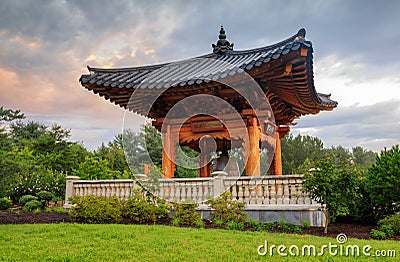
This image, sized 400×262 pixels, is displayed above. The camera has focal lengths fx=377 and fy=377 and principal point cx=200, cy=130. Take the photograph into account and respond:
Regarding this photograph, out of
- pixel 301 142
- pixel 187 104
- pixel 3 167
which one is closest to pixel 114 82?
pixel 187 104

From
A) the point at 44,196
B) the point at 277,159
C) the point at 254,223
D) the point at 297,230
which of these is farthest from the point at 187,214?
the point at 44,196

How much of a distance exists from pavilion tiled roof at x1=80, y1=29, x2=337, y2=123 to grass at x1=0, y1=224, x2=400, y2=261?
10.0ft

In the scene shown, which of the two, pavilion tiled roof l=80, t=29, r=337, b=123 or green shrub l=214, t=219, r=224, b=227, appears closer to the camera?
pavilion tiled roof l=80, t=29, r=337, b=123

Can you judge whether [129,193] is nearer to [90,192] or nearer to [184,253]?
[90,192]

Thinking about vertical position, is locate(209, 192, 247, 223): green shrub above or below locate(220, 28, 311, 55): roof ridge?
below

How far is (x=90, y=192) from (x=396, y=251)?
23.5 ft

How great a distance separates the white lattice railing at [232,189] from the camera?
7848 millimetres

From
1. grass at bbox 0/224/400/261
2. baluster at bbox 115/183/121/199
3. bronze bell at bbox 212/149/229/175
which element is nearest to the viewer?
grass at bbox 0/224/400/261

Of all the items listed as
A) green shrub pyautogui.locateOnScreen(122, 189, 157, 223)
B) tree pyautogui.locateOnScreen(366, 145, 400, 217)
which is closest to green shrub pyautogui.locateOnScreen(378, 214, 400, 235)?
tree pyautogui.locateOnScreen(366, 145, 400, 217)

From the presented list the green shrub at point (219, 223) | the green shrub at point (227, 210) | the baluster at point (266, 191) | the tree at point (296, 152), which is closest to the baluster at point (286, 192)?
the baluster at point (266, 191)

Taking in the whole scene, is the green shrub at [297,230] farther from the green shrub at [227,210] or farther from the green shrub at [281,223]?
the green shrub at [227,210]

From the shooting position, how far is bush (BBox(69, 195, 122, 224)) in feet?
26.3

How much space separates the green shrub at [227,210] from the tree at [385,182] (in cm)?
307

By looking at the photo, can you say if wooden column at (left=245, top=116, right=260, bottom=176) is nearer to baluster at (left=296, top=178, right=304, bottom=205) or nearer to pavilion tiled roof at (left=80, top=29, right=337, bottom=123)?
pavilion tiled roof at (left=80, top=29, right=337, bottom=123)
